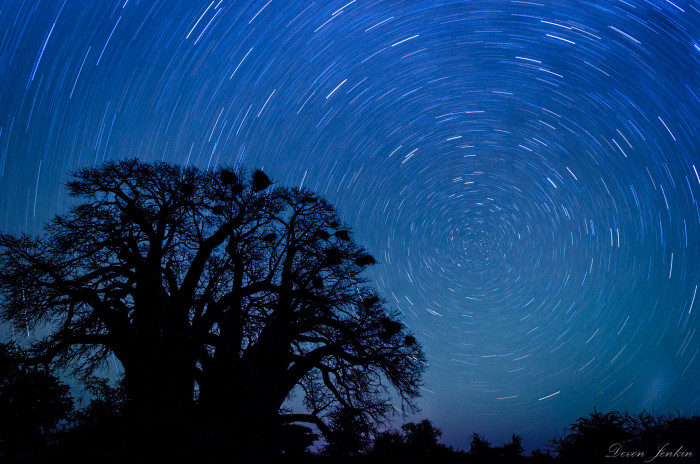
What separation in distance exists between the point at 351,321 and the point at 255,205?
4529 mm

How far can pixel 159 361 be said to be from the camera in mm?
8289

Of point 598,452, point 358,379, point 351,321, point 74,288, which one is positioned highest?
point 74,288

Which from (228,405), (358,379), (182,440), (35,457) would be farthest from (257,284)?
(35,457)

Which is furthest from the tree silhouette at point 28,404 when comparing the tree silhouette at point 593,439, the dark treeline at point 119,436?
the tree silhouette at point 593,439

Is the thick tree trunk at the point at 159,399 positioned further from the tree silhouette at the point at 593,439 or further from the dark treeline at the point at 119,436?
the tree silhouette at the point at 593,439

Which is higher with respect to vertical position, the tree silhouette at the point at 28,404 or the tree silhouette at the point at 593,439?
the tree silhouette at the point at 28,404

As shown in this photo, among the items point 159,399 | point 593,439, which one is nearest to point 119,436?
point 159,399

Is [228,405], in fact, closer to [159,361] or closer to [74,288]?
[159,361]

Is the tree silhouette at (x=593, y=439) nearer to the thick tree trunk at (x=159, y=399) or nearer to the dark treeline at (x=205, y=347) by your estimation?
the dark treeline at (x=205, y=347)

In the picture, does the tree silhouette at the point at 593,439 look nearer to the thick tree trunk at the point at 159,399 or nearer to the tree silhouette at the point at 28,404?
the thick tree trunk at the point at 159,399

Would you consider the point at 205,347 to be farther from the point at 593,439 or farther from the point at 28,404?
the point at 593,439

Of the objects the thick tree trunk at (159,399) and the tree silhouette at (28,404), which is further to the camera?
the tree silhouette at (28,404)

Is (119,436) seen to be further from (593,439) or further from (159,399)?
(593,439)

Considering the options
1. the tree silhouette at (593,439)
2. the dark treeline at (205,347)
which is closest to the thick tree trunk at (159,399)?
the dark treeline at (205,347)
